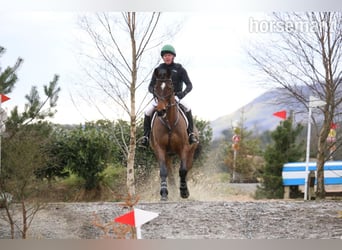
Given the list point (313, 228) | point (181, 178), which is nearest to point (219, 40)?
point (181, 178)

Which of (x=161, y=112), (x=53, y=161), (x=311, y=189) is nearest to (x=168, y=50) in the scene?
(x=161, y=112)

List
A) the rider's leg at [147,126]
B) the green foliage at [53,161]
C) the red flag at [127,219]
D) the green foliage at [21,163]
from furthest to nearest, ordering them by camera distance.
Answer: the rider's leg at [147,126] → the green foliage at [53,161] → the green foliage at [21,163] → the red flag at [127,219]

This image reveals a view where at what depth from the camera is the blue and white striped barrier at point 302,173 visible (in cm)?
786

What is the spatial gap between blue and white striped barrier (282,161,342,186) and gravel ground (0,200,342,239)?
19 centimetres

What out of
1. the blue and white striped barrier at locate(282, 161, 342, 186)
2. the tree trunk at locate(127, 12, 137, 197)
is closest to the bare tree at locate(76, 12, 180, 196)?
the tree trunk at locate(127, 12, 137, 197)

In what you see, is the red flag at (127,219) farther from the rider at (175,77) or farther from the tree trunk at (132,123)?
the rider at (175,77)

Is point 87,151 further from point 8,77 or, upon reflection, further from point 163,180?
point 8,77

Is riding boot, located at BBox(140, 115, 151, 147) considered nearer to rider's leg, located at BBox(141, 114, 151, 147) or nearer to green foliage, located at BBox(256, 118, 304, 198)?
A: rider's leg, located at BBox(141, 114, 151, 147)

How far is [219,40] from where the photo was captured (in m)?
7.80

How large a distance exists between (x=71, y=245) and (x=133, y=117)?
131 centimetres

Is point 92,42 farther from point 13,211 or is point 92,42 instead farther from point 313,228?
point 313,228

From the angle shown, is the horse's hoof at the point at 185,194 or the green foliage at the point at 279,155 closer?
the green foliage at the point at 279,155

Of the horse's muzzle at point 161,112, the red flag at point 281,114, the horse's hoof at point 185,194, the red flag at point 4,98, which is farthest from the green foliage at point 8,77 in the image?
the red flag at point 281,114

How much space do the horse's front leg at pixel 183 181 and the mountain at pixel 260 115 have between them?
15.7 inches
